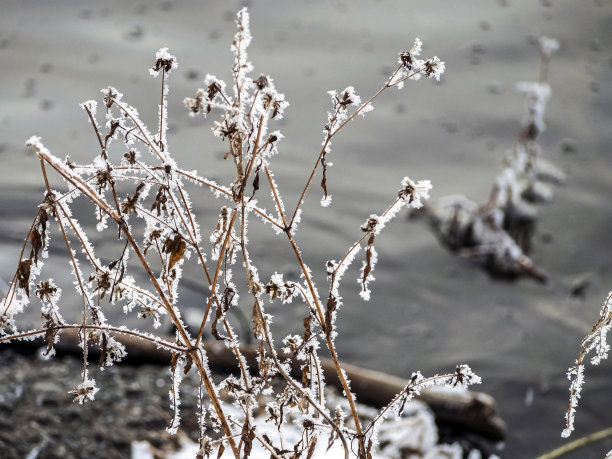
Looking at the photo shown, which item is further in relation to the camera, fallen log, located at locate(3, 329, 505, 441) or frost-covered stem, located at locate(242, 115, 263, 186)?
fallen log, located at locate(3, 329, 505, 441)

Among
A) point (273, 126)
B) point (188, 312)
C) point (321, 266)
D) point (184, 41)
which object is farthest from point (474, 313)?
point (184, 41)

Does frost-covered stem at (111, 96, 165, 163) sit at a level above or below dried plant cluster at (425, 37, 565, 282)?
below

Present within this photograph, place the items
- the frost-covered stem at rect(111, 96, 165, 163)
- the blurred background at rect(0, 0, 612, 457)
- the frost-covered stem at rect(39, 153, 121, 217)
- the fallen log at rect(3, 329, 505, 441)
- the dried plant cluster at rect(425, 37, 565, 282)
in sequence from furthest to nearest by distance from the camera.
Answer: the dried plant cluster at rect(425, 37, 565, 282), the blurred background at rect(0, 0, 612, 457), the fallen log at rect(3, 329, 505, 441), the frost-covered stem at rect(111, 96, 165, 163), the frost-covered stem at rect(39, 153, 121, 217)

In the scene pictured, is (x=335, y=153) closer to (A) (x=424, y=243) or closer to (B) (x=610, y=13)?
(A) (x=424, y=243)

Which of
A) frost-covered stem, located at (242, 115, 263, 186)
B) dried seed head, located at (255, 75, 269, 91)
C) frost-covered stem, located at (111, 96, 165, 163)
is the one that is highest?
dried seed head, located at (255, 75, 269, 91)

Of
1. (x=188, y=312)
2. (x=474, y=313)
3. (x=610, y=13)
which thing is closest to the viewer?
(x=188, y=312)

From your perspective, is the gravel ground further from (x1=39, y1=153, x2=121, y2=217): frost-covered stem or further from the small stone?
the small stone

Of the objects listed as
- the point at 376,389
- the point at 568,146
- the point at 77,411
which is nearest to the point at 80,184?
the point at 77,411

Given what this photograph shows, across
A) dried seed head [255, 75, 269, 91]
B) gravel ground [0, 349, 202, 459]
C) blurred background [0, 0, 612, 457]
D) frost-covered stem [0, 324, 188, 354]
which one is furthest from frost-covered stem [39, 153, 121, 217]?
blurred background [0, 0, 612, 457]
